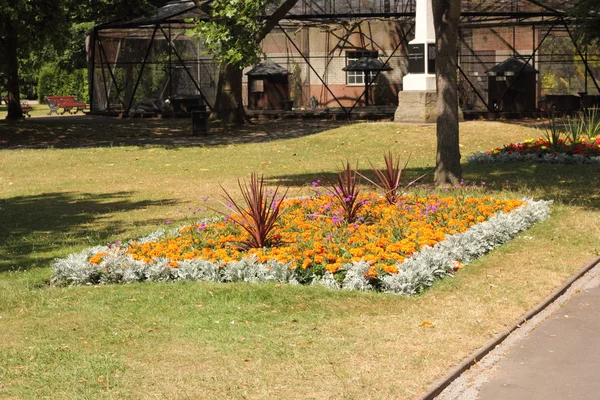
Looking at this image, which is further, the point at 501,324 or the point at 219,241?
the point at 219,241

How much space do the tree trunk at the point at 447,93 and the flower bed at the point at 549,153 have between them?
4.08m

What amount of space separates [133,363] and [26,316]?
187cm

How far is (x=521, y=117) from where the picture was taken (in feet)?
115

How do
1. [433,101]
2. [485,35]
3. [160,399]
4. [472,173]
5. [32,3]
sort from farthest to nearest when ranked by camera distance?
[485,35], [32,3], [433,101], [472,173], [160,399]

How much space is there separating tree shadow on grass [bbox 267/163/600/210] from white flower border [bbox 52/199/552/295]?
12.1ft

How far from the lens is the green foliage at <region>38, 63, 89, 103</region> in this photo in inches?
2459

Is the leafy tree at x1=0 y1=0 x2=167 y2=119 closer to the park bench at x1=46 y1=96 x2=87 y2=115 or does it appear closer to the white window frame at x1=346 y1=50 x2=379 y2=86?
the park bench at x1=46 y1=96 x2=87 y2=115

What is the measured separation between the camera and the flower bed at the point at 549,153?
62.2 feet

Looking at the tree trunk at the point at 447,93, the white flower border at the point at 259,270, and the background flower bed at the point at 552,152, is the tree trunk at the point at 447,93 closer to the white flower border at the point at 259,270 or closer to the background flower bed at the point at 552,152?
the background flower bed at the point at 552,152

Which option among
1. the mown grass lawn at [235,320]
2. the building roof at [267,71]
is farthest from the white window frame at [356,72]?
the mown grass lawn at [235,320]

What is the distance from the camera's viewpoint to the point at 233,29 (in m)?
18.1

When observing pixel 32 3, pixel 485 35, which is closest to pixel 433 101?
pixel 32 3

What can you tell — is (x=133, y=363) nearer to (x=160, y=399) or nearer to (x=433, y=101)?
(x=160, y=399)

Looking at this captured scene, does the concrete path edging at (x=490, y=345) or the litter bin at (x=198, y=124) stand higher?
the litter bin at (x=198, y=124)
